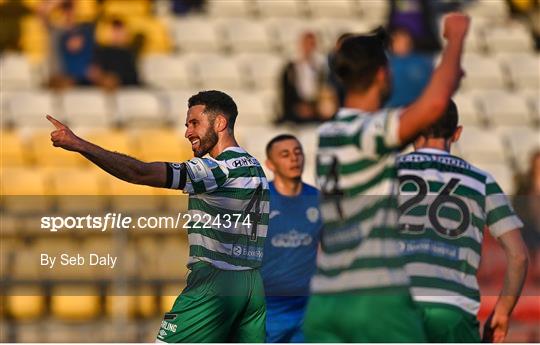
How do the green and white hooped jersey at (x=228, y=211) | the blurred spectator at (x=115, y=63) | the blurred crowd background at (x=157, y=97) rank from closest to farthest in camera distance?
the green and white hooped jersey at (x=228, y=211)
the blurred crowd background at (x=157, y=97)
the blurred spectator at (x=115, y=63)

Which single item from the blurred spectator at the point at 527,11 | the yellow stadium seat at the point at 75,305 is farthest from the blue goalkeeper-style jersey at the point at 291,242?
the blurred spectator at the point at 527,11

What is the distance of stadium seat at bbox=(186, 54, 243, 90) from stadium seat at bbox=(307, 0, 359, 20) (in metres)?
1.52

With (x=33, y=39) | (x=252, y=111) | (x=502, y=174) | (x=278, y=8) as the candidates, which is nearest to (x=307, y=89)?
(x=252, y=111)

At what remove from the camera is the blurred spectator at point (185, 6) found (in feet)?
45.8

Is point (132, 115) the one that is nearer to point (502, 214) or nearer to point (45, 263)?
point (45, 263)

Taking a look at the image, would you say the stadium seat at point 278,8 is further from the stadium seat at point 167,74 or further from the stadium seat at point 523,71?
the stadium seat at point 523,71

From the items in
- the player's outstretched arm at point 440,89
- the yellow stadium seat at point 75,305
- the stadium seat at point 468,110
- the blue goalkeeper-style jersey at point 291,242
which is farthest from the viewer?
the stadium seat at point 468,110

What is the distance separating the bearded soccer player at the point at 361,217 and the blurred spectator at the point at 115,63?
769 centimetres

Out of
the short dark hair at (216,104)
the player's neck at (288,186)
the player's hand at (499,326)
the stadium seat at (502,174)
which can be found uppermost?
the short dark hair at (216,104)

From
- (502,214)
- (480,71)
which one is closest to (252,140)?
(480,71)

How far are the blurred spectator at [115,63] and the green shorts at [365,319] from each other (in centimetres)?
772

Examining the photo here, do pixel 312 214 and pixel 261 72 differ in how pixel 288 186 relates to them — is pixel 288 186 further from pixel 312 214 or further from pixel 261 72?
pixel 261 72

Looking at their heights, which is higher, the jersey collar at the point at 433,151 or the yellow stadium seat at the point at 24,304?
the jersey collar at the point at 433,151

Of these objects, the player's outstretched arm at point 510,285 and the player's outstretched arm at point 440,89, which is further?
the player's outstretched arm at point 510,285
